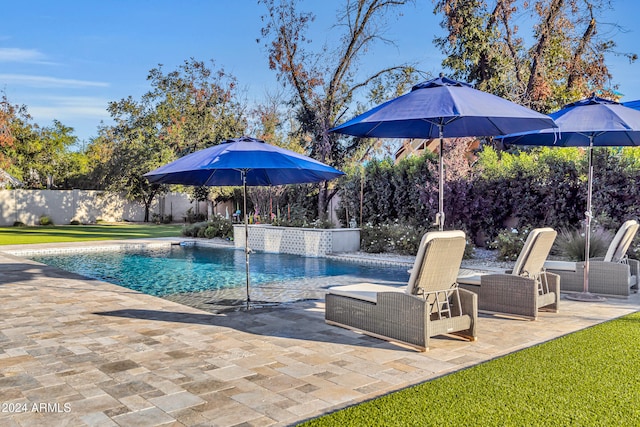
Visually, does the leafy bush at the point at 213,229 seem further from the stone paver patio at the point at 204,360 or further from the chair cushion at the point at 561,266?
the chair cushion at the point at 561,266

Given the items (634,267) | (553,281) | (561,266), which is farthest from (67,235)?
(634,267)

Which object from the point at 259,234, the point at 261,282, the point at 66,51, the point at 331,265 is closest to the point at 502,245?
the point at 331,265

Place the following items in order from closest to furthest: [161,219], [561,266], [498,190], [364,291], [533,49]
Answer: [364,291], [561,266], [498,190], [533,49], [161,219]

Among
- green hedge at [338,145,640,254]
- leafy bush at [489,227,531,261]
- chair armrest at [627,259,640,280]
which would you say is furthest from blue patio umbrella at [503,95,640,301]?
leafy bush at [489,227,531,261]

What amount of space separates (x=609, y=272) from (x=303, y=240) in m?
9.26

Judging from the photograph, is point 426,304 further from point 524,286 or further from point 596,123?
point 596,123

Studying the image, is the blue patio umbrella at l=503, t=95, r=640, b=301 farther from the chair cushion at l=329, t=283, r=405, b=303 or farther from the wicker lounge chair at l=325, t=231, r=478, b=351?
the chair cushion at l=329, t=283, r=405, b=303

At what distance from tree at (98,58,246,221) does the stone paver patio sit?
2244 cm

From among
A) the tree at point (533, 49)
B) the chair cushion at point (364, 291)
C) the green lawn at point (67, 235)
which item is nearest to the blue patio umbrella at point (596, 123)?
the chair cushion at point (364, 291)

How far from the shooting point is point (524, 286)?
6.03 m

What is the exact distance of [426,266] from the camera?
4945 millimetres

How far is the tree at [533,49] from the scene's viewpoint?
1758cm

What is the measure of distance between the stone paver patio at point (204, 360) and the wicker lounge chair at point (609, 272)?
1.27ft

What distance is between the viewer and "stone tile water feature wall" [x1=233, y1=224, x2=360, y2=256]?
15016mm
